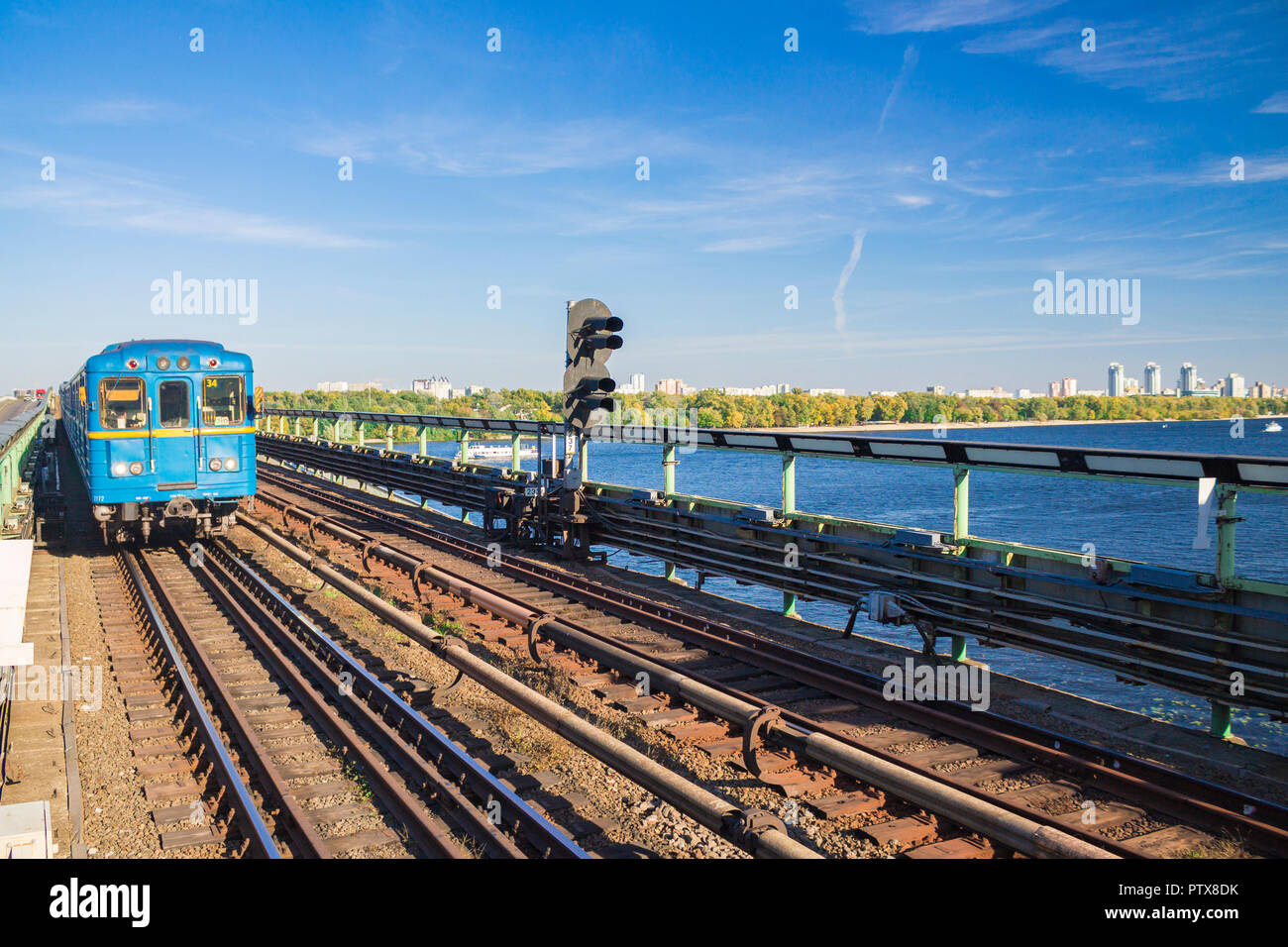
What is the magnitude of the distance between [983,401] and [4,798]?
10761 cm

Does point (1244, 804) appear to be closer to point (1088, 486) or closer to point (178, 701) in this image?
point (178, 701)

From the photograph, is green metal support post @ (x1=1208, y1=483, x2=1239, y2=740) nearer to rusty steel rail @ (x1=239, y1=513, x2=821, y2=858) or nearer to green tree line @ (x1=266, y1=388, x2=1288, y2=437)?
rusty steel rail @ (x1=239, y1=513, x2=821, y2=858)

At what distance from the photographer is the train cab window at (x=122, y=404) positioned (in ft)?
52.0

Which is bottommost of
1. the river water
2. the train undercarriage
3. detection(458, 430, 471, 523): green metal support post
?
the river water

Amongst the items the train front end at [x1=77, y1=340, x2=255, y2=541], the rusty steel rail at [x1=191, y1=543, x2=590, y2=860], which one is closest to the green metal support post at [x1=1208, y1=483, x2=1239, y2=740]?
the rusty steel rail at [x1=191, y1=543, x2=590, y2=860]

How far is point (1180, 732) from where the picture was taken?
289 inches

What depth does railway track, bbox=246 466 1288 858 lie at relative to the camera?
543 cm

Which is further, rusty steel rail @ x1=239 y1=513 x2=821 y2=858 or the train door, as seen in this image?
the train door

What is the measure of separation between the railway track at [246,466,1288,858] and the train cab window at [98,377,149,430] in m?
8.71

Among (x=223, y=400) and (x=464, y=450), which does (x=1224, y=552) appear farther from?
(x=464, y=450)

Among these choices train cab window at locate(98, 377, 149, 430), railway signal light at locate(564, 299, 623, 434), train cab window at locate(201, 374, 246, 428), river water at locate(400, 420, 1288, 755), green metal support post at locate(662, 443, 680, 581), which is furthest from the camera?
train cab window at locate(201, 374, 246, 428)

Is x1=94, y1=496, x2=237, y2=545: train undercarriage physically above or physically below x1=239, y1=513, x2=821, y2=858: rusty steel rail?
above

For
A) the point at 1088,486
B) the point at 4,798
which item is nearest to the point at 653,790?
the point at 4,798

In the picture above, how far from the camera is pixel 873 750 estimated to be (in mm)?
6512
